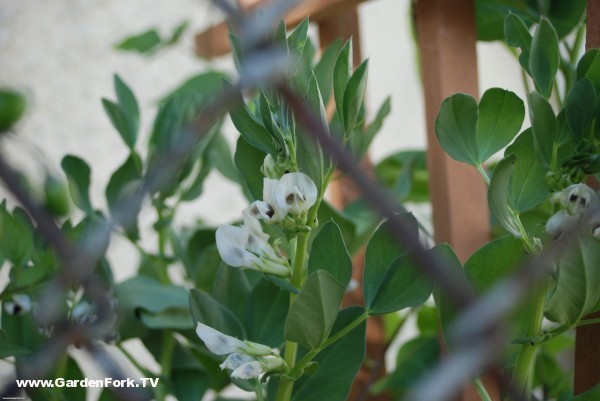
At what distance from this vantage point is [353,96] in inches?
15.2

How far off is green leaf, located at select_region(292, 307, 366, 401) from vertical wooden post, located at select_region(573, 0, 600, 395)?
13cm

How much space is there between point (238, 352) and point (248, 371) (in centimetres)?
1

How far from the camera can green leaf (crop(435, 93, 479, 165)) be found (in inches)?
15.9

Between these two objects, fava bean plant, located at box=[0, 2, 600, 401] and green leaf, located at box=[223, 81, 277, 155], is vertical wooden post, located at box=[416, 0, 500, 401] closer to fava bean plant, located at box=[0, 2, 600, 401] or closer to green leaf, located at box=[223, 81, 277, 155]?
fava bean plant, located at box=[0, 2, 600, 401]

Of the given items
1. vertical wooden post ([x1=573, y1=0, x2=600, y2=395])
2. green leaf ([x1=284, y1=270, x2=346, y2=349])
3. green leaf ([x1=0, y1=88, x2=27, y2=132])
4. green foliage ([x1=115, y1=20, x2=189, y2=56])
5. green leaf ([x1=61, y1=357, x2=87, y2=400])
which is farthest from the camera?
green foliage ([x1=115, y1=20, x2=189, y2=56])

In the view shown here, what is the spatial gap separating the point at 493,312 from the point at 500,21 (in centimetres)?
43

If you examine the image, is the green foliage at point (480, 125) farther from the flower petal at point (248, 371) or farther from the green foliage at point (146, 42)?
the green foliage at point (146, 42)

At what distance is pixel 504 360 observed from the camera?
41 centimetres

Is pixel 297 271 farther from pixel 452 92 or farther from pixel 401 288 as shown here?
pixel 452 92

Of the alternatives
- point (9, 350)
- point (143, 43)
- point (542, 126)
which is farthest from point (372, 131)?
point (143, 43)

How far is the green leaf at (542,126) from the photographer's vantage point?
365mm

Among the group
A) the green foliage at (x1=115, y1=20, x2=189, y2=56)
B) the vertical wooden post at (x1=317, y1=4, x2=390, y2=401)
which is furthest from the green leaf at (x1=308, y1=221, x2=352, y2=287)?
the green foliage at (x1=115, y1=20, x2=189, y2=56)

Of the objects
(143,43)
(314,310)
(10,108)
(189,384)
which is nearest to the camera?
(314,310)

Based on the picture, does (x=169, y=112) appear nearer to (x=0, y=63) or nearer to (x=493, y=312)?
(x=493, y=312)
